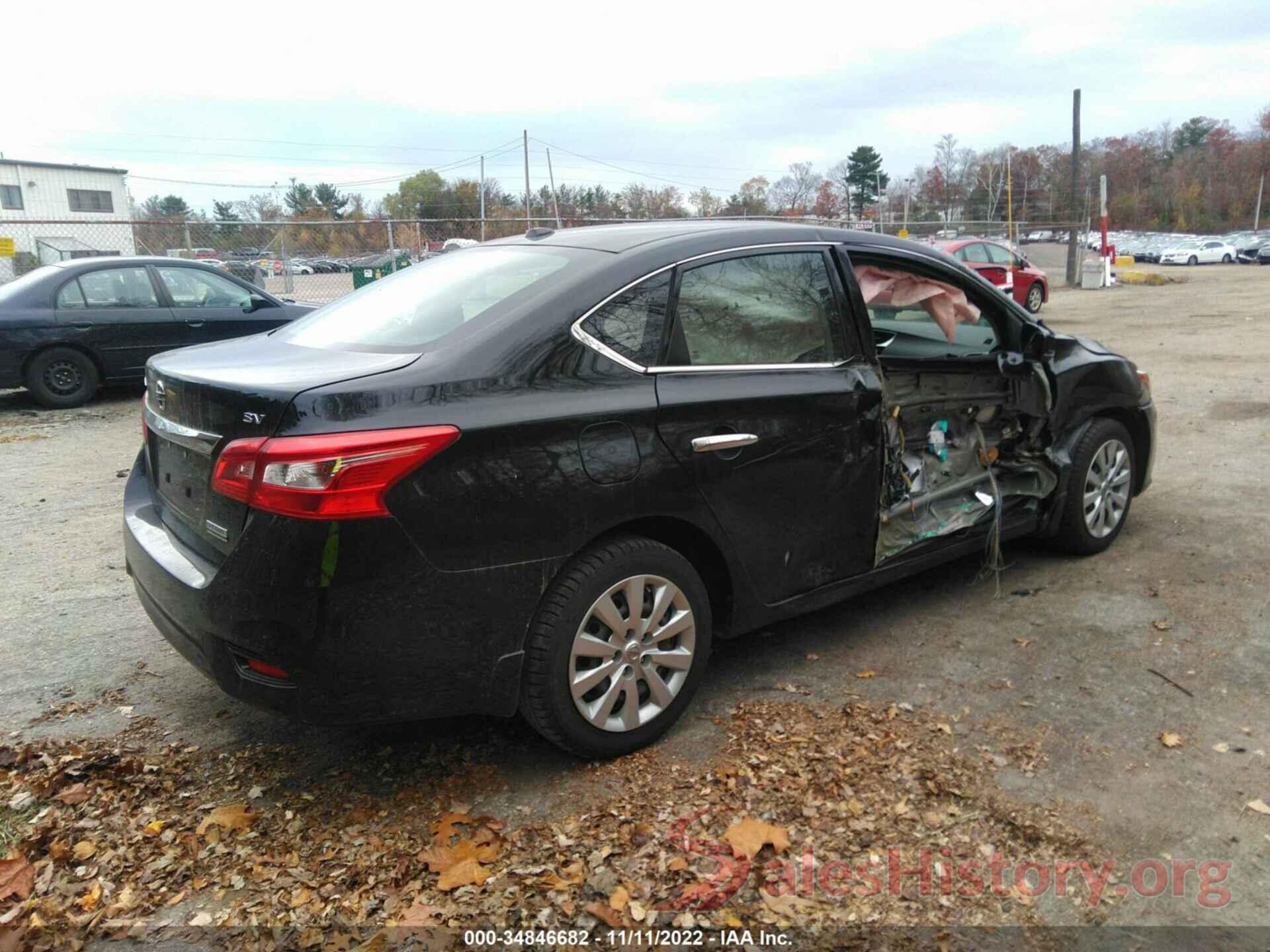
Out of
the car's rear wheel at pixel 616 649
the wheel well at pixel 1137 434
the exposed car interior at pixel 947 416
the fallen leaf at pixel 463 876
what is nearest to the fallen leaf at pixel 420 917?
the fallen leaf at pixel 463 876

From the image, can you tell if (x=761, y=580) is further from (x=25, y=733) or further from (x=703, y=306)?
(x=25, y=733)

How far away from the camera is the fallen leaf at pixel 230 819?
2.89m

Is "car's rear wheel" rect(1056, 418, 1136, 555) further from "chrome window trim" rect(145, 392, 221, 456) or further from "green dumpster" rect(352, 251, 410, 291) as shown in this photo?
"green dumpster" rect(352, 251, 410, 291)

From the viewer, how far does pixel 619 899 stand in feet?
8.46

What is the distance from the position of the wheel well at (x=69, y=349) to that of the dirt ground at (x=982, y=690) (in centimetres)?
437

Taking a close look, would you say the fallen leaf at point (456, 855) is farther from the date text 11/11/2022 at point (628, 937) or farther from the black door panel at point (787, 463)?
the black door panel at point (787, 463)

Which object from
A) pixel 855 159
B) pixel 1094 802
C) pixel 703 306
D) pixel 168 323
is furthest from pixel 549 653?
pixel 855 159

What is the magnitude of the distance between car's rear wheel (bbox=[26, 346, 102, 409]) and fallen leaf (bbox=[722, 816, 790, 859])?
9632mm

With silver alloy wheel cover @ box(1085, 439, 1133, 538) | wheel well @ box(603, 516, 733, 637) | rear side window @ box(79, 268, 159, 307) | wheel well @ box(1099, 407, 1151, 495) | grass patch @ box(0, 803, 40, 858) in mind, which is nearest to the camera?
grass patch @ box(0, 803, 40, 858)

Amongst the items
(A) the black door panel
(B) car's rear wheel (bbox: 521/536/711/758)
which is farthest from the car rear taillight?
(A) the black door panel

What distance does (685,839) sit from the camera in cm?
282

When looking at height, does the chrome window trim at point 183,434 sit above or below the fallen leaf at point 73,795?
above

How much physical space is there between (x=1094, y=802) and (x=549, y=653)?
1751 mm

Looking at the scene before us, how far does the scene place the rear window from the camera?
3230mm
